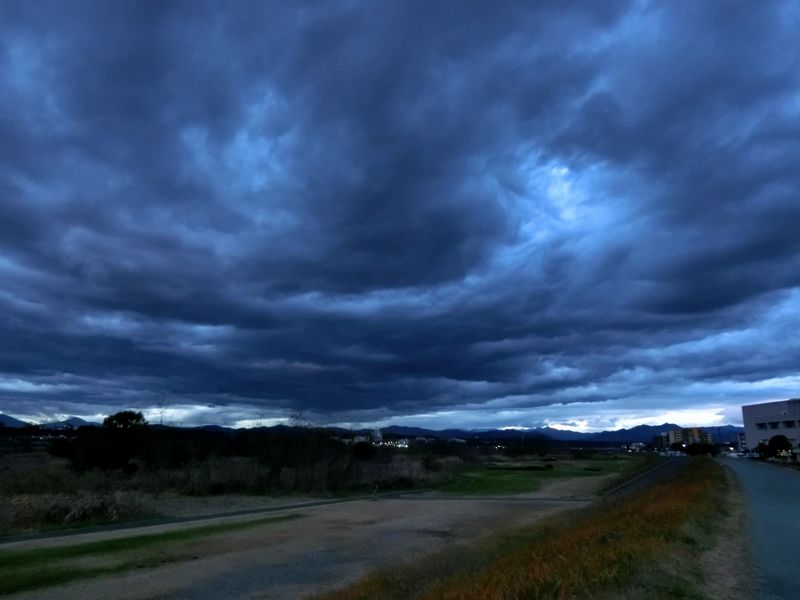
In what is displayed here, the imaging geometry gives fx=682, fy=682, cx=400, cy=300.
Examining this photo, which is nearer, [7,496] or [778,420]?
[7,496]

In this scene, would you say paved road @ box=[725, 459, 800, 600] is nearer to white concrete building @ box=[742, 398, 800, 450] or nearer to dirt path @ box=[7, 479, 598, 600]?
dirt path @ box=[7, 479, 598, 600]

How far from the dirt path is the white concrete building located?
113 m

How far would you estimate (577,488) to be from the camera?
199ft

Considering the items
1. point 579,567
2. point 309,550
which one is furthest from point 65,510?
point 579,567

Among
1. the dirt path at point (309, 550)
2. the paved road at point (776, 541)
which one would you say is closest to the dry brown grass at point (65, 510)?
the dirt path at point (309, 550)

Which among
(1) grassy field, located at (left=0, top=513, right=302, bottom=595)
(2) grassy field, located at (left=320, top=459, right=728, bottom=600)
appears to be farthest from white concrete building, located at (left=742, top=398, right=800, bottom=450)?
(1) grassy field, located at (left=0, top=513, right=302, bottom=595)

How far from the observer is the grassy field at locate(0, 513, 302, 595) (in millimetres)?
19016

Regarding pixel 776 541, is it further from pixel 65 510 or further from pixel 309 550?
pixel 65 510

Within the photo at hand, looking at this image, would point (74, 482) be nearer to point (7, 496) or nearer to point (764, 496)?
point (7, 496)

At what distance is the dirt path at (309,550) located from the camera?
58.7ft

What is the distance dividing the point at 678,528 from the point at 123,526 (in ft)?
84.7

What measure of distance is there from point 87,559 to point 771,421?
156521 millimetres

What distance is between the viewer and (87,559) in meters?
22.3

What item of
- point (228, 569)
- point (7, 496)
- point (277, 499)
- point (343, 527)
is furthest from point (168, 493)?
point (228, 569)
